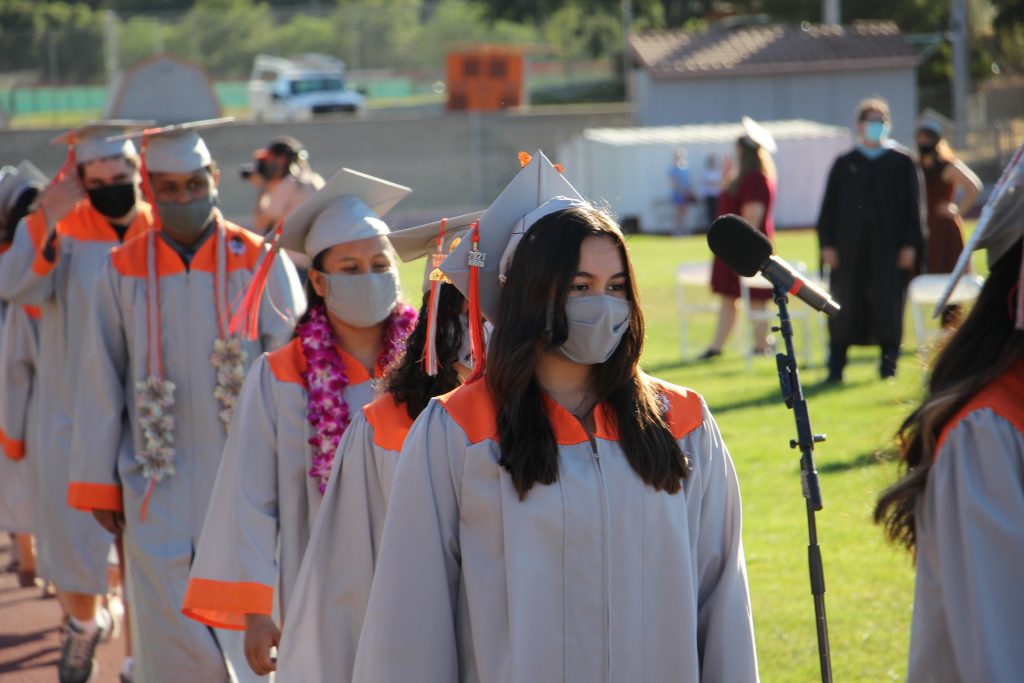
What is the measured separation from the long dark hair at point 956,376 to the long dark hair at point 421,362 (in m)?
1.49

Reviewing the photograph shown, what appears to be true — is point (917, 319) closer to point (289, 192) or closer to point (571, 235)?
point (289, 192)

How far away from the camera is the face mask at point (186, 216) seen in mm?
6414

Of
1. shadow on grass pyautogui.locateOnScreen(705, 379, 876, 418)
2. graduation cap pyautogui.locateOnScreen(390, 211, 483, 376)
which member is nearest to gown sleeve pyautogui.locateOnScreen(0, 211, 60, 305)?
graduation cap pyautogui.locateOnScreen(390, 211, 483, 376)

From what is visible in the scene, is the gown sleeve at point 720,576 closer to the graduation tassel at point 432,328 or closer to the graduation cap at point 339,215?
the graduation tassel at point 432,328

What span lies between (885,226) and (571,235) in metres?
10.1

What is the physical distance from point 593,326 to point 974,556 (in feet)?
3.00

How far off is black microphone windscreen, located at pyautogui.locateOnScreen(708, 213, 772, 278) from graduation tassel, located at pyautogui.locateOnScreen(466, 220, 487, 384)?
3.40 ft

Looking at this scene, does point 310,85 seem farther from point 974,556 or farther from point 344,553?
point 974,556

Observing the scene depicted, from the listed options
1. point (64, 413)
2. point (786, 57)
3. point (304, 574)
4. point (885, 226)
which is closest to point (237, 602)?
point (304, 574)

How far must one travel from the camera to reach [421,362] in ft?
14.2

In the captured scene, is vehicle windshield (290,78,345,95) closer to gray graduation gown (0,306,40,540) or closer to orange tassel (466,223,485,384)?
gray graduation gown (0,306,40,540)

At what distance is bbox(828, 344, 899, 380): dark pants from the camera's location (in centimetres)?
1331

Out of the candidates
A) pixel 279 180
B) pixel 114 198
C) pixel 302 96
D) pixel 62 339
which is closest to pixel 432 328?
pixel 114 198

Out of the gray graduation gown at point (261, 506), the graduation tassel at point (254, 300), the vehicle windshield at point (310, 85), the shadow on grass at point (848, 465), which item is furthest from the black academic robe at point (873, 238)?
the vehicle windshield at point (310, 85)
